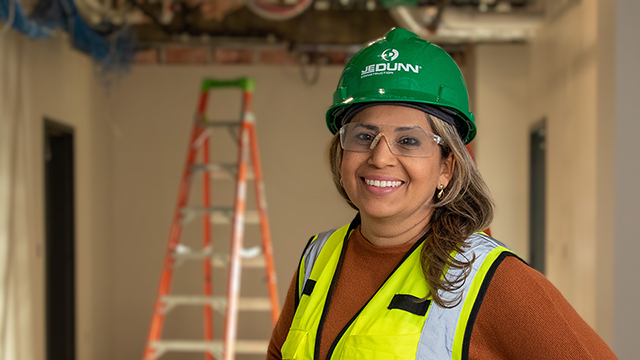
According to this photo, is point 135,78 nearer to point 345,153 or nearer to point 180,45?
point 180,45

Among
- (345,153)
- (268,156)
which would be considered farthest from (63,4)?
(345,153)

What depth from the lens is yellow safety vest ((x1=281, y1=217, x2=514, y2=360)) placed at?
93 centimetres

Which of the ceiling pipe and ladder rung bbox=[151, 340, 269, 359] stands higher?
the ceiling pipe

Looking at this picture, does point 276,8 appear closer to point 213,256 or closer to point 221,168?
point 221,168

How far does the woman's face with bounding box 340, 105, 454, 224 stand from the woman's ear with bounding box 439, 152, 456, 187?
14mm

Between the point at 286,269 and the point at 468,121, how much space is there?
429 cm

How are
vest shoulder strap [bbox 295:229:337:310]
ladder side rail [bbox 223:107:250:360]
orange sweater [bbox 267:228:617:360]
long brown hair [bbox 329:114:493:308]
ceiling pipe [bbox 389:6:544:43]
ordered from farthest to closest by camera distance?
ceiling pipe [bbox 389:6:544:43]
ladder side rail [bbox 223:107:250:360]
vest shoulder strap [bbox 295:229:337:310]
long brown hair [bbox 329:114:493:308]
orange sweater [bbox 267:228:617:360]

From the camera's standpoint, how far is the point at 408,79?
1062mm

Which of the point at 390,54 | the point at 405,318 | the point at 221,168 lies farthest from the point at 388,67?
the point at 221,168

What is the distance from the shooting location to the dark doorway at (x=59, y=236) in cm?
423

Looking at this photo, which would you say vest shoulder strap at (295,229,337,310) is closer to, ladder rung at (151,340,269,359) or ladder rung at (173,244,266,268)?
ladder rung at (151,340,269,359)

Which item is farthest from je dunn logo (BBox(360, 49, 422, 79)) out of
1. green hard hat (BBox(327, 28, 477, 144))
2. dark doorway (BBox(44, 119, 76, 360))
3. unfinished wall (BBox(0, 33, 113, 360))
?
dark doorway (BBox(44, 119, 76, 360))

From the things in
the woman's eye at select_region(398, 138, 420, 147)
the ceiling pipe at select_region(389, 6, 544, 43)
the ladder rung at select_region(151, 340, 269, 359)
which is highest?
the ceiling pipe at select_region(389, 6, 544, 43)

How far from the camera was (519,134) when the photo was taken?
15.9 feet
